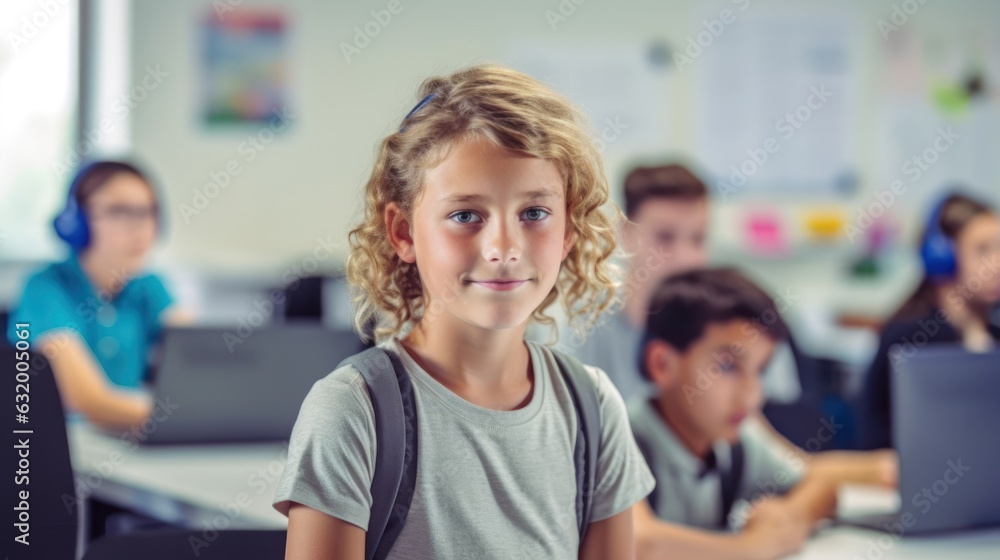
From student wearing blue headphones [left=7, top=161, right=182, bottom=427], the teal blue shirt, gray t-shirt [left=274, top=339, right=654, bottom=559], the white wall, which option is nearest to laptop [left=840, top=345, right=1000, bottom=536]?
gray t-shirt [left=274, top=339, right=654, bottom=559]

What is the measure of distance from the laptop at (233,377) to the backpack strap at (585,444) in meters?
1.13

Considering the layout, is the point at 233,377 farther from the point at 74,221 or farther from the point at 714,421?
the point at 714,421

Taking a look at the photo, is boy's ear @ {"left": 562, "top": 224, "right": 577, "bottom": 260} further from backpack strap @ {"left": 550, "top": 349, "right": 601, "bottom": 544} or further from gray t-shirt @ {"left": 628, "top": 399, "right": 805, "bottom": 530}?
gray t-shirt @ {"left": 628, "top": 399, "right": 805, "bottom": 530}

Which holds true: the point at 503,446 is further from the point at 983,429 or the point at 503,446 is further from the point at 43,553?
the point at 983,429

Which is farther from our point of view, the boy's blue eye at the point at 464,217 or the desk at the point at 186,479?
the desk at the point at 186,479

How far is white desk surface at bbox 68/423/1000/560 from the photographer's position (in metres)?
1.70

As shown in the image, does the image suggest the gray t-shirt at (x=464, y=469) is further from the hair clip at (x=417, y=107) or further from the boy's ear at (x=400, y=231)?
the hair clip at (x=417, y=107)

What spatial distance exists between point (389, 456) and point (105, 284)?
2.13 metres

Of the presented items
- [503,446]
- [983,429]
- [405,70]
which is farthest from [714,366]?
[405,70]

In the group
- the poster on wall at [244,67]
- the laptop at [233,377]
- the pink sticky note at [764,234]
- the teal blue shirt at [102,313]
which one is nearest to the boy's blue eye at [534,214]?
the laptop at [233,377]

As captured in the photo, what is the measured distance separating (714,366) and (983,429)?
431mm

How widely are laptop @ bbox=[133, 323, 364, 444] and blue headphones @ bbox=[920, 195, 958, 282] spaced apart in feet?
5.22

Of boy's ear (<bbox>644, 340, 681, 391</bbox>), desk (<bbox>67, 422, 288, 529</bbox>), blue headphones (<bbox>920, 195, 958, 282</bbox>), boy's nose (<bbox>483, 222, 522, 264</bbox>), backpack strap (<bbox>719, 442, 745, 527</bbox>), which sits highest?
boy's nose (<bbox>483, 222, 522, 264</bbox>)

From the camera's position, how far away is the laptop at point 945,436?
1.66 metres
